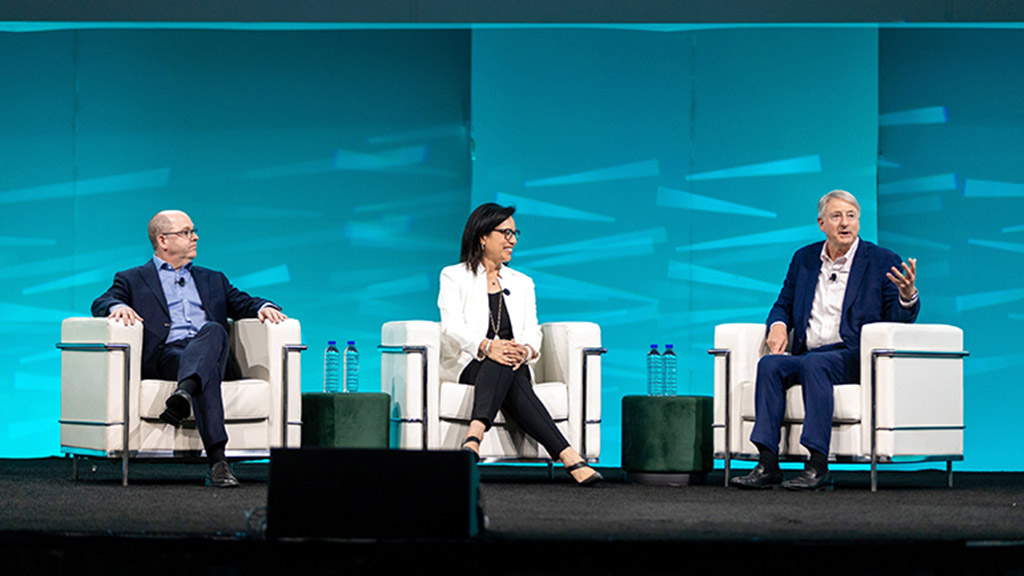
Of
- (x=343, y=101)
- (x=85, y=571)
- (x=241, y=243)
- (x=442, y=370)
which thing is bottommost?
(x=85, y=571)

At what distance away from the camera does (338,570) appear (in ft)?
8.57

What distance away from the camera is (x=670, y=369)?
6215 mm

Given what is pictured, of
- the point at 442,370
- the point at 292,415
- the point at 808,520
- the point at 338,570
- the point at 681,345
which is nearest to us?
the point at 338,570

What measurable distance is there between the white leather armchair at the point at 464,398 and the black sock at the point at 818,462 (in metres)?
0.86

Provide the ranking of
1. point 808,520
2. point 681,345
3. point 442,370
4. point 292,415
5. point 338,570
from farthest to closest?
point 681,345 → point 442,370 → point 292,415 → point 808,520 → point 338,570

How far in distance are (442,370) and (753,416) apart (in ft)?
4.22

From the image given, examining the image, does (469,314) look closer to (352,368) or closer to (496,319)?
(496,319)

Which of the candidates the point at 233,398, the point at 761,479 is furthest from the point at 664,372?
the point at 233,398

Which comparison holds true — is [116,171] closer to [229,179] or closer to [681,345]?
[229,179]

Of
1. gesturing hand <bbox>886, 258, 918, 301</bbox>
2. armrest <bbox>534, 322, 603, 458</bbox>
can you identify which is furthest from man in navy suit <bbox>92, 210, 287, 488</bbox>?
gesturing hand <bbox>886, 258, 918, 301</bbox>

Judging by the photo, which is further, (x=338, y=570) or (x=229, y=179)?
(x=229, y=179)

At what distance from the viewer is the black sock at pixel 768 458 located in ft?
15.0

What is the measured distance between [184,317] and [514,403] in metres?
1.39

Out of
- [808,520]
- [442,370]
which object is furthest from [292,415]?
[808,520]
